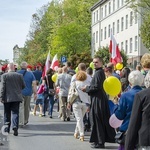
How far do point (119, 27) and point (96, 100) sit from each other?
61.5 m

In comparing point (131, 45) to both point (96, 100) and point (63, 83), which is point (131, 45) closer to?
point (63, 83)

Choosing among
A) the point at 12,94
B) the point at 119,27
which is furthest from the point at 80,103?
the point at 119,27

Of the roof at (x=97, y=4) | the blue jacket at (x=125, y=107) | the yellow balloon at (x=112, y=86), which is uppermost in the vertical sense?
the roof at (x=97, y=4)

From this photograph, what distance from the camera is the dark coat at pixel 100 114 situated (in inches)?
419

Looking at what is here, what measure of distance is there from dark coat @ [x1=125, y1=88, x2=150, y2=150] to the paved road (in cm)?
533

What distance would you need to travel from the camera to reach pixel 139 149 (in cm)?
544

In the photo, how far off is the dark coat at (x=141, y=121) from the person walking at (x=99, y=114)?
17.4 ft

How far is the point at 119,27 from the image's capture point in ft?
234

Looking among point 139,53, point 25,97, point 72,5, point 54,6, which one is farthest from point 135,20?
point 25,97

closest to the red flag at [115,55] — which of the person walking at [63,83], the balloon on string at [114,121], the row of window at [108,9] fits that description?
the person walking at [63,83]

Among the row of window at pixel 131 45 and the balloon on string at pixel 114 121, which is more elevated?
the row of window at pixel 131 45

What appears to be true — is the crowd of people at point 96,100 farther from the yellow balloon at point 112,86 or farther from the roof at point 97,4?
the roof at point 97,4

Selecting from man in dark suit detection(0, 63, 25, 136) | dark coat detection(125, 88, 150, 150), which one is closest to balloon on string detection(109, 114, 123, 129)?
dark coat detection(125, 88, 150, 150)

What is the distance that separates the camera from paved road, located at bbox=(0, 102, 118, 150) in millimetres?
10664
